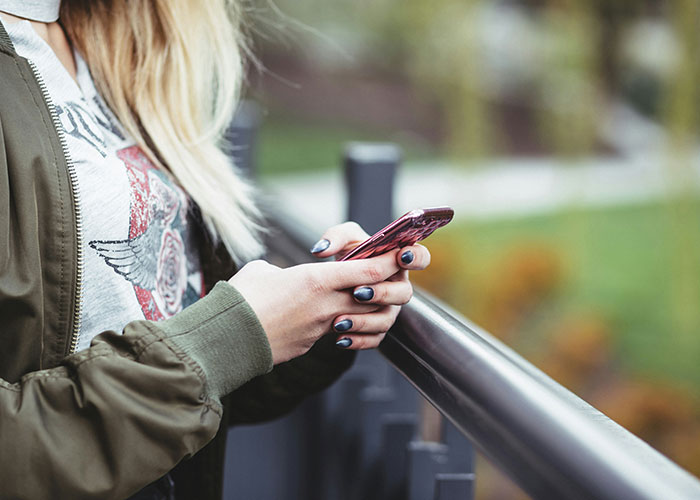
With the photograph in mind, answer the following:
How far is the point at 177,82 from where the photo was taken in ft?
4.09

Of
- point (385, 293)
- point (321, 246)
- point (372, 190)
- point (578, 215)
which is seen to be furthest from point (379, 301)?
point (578, 215)

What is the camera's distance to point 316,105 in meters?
13.6

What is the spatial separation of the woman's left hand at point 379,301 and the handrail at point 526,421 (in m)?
0.02

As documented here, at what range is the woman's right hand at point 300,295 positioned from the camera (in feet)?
2.67

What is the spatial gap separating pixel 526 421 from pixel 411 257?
282 mm

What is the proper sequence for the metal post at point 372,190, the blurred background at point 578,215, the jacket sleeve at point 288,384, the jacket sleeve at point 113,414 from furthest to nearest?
1. the blurred background at point 578,215
2. the metal post at point 372,190
3. the jacket sleeve at point 288,384
4. the jacket sleeve at point 113,414

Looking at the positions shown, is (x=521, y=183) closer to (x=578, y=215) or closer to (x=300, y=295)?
(x=578, y=215)

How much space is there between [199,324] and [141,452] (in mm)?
131

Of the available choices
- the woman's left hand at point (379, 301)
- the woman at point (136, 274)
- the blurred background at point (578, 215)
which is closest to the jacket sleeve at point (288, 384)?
the woman at point (136, 274)

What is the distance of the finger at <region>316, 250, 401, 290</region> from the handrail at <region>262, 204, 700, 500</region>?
6 centimetres

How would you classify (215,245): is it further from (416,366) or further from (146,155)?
(416,366)

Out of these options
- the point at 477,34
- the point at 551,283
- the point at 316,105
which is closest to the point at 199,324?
the point at 477,34

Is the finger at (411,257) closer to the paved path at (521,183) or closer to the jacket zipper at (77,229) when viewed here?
the jacket zipper at (77,229)

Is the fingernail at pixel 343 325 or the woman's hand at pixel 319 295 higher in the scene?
the woman's hand at pixel 319 295
